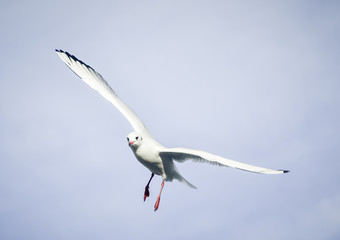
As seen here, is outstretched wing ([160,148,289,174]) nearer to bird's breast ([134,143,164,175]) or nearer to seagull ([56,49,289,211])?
seagull ([56,49,289,211])

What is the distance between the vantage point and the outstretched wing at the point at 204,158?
6.56 meters

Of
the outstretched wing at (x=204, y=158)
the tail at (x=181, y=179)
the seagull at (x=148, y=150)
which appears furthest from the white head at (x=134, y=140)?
the tail at (x=181, y=179)

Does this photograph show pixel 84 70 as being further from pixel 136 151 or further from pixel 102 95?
pixel 136 151

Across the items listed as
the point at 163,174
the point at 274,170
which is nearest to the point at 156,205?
the point at 163,174

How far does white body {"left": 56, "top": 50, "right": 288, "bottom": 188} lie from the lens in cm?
727

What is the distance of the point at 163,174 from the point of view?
890 cm

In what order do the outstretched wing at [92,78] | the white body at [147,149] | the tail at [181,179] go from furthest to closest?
the outstretched wing at [92,78], the tail at [181,179], the white body at [147,149]

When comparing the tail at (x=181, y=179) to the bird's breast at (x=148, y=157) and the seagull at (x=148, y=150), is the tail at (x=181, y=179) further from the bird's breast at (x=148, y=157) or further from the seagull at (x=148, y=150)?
the bird's breast at (x=148, y=157)

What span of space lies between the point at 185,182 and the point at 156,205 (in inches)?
55.2

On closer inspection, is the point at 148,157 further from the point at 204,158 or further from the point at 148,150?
the point at 204,158

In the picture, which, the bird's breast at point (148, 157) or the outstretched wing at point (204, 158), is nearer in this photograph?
the outstretched wing at point (204, 158)

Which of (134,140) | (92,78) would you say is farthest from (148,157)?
(92,78)

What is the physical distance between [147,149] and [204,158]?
1457 mm

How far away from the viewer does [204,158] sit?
24.5 feet
